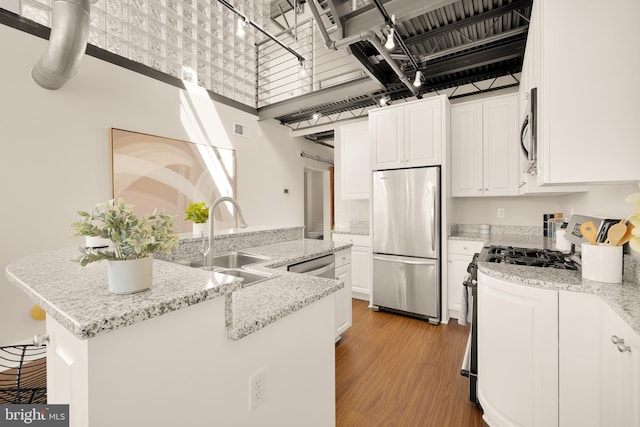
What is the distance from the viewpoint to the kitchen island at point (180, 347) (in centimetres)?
65

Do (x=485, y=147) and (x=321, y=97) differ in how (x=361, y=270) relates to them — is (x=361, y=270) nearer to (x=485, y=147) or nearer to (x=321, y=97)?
(x=485, y=147)

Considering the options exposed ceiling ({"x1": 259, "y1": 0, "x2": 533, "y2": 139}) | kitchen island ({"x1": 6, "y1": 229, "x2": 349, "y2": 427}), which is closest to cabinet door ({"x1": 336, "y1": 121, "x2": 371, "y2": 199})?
exposed ceiling ({"x1": 259, "y1": 0, "x2": 533, "y2": 139})

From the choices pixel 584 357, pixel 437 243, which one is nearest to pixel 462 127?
pixel 437 243

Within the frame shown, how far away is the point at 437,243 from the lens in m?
3.18

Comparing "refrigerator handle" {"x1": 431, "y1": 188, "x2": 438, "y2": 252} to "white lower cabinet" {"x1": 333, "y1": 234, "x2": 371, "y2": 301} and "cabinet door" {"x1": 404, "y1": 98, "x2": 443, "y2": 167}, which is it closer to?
"cabinet door" {"x1": 404, "y1": 98, "x2": 443, "y2": 167}

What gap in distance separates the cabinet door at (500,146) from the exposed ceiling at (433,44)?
484 millimetres

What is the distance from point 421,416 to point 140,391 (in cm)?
173

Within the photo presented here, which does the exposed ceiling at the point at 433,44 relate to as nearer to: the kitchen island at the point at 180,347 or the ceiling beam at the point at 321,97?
the ceiling beam at the point at 321,97

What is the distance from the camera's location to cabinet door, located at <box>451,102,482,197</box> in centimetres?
334

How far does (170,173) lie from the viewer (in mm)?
3377

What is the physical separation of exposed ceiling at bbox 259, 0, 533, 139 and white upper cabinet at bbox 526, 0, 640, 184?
1.06 metres

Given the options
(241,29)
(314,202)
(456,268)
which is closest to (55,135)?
(241,29)

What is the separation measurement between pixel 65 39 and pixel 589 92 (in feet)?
10.8

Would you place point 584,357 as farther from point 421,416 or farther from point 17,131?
point 17,131
